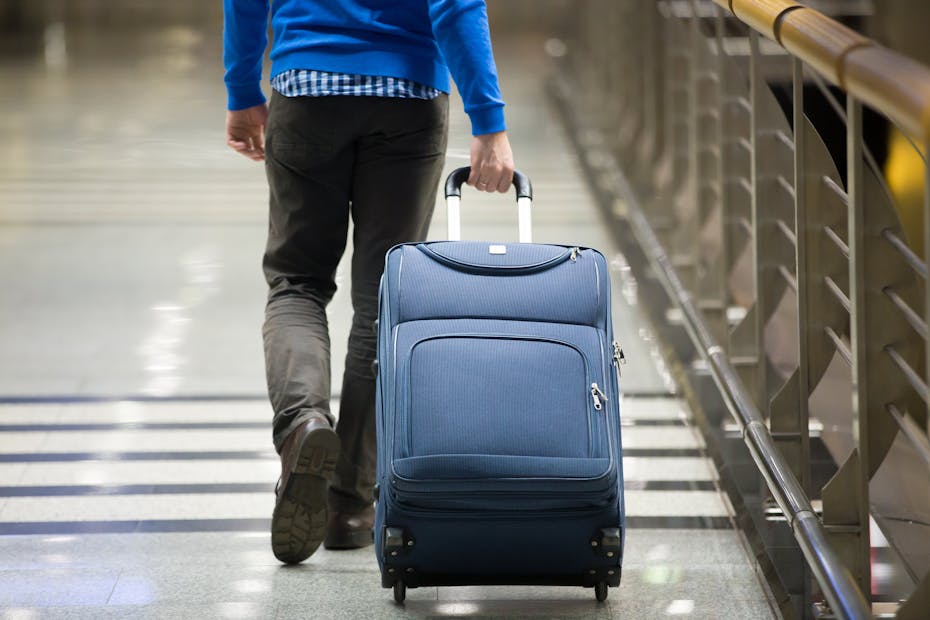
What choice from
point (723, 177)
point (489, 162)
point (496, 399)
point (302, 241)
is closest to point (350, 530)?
point (302, 241)

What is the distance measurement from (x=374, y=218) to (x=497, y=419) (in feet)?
2.03

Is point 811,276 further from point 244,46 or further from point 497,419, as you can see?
point 244,46

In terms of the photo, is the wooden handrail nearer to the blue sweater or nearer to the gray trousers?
the blue sweater

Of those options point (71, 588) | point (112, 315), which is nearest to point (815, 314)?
point (71, 588)

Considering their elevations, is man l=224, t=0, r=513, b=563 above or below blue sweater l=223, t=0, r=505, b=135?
below

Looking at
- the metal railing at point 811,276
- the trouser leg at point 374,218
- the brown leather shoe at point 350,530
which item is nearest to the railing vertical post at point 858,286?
the metal railing at point 811,276

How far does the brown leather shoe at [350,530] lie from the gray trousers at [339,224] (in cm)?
2

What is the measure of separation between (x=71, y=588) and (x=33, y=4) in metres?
11.7

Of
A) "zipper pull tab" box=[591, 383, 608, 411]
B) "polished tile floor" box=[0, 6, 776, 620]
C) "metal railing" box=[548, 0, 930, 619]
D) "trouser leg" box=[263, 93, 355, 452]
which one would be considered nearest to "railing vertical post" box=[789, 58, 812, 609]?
"metal railing" box=[548, 0, 930, 619]

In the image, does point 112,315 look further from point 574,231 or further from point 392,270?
point 392,270

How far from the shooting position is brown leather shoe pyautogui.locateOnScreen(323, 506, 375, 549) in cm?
274

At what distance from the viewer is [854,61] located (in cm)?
179

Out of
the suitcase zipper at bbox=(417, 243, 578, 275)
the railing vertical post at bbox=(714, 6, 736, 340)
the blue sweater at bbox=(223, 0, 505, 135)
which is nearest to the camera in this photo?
the suitcase zipper at bbox=(417, 243, 578, 275)

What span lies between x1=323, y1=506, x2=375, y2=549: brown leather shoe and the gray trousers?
0.02m
